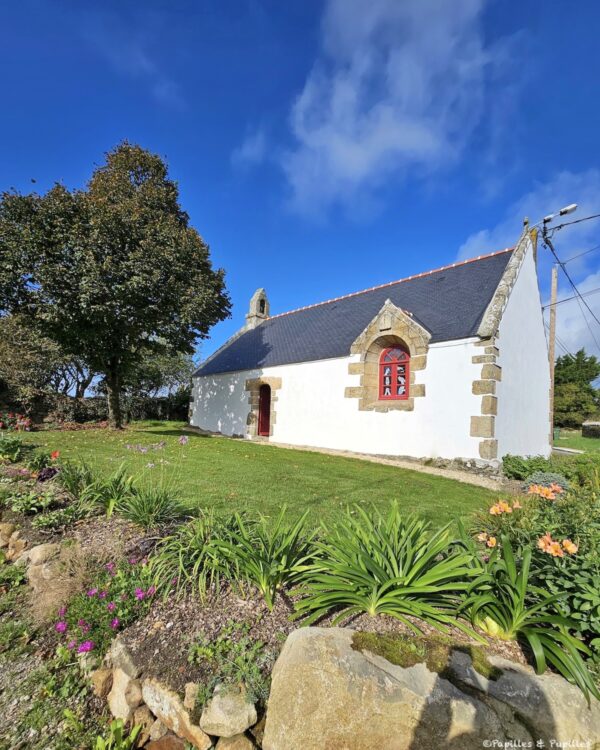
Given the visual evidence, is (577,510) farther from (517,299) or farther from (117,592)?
(517,299)

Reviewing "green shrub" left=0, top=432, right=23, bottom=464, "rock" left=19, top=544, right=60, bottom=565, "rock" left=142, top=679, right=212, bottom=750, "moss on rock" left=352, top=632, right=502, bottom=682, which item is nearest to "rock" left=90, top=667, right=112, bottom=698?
"rock" left=142, top=679, right=212, bottom=750

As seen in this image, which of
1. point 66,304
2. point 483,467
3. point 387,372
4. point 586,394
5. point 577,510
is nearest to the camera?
point 577,510

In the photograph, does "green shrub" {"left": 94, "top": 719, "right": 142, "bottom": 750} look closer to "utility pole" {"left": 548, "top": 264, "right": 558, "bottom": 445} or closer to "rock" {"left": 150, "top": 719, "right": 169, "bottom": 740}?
"rock" {"left": 150, "top": 719, "right": 169, "bottom": 740}

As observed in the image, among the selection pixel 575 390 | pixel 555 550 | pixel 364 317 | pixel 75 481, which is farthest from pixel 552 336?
pixel 575 390

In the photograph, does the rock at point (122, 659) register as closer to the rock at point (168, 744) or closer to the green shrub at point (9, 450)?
the rock at point (168, 744)

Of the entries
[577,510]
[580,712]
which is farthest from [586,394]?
[580,712]

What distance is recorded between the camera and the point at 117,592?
2.83m

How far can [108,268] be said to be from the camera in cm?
1116

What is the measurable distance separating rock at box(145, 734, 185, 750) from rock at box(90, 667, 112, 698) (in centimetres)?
49

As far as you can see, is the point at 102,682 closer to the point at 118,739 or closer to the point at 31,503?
the point at 118,739

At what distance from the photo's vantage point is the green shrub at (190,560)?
2787 mm

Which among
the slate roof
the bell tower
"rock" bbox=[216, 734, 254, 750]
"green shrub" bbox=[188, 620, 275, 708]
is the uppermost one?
the bell tower

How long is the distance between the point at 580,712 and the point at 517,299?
13.0 m

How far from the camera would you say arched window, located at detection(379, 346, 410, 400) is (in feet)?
41.5
